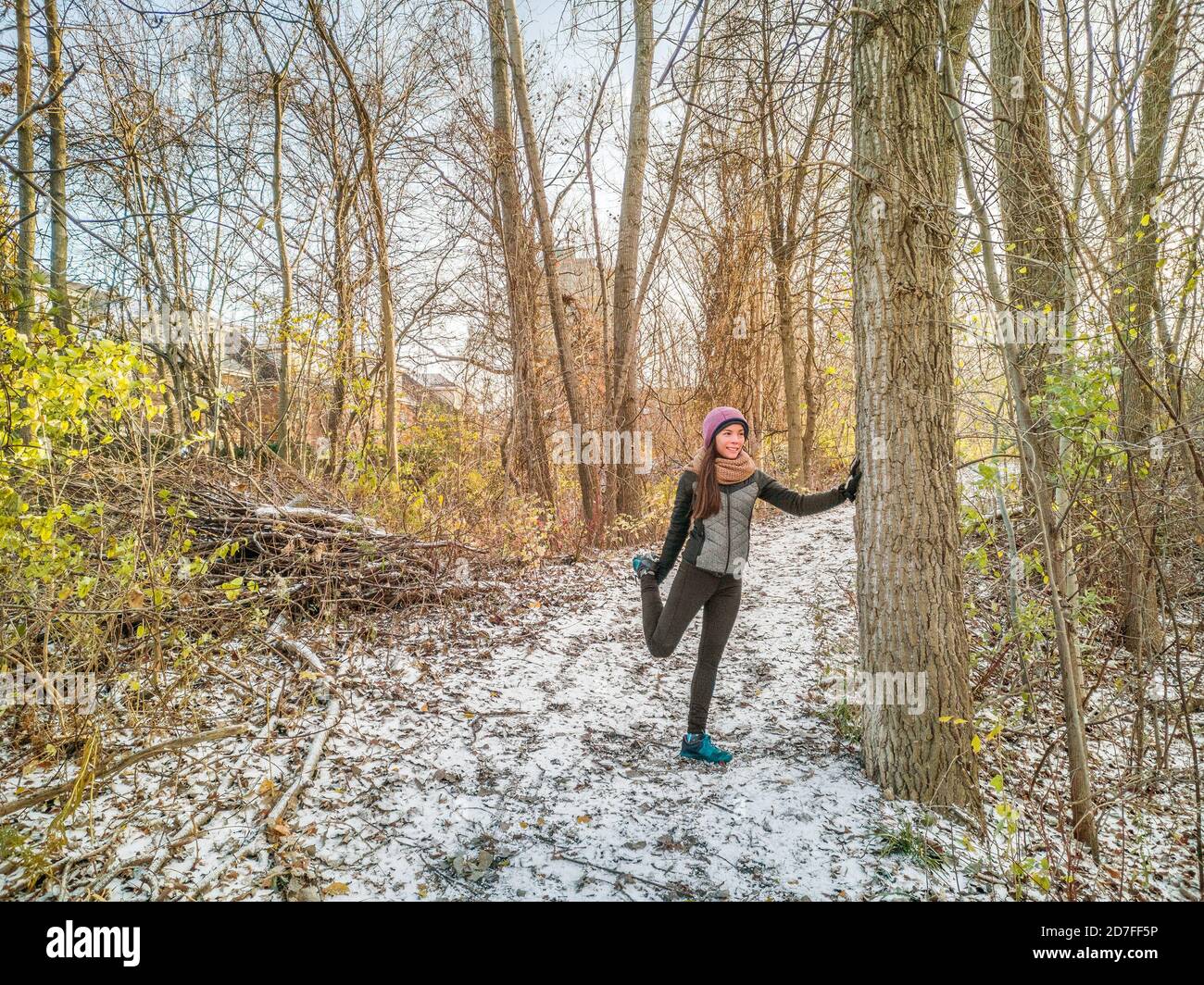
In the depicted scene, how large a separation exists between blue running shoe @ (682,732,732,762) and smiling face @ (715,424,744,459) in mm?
1658

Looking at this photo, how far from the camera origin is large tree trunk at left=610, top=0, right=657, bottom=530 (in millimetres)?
8898

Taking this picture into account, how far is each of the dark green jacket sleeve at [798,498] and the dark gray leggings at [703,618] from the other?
1.72ft

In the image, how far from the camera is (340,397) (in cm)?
934

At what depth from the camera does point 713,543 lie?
11.7 ft

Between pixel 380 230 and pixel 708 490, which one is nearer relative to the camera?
pixel 708 490

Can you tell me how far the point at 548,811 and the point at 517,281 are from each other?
693cm

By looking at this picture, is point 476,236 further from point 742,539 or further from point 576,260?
point 742,539

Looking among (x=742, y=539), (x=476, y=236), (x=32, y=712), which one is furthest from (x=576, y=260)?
(x=32, y=712)
